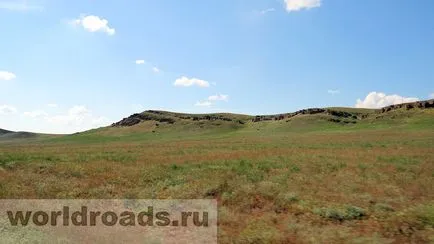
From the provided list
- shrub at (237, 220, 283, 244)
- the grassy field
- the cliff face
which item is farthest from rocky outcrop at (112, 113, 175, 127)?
shrub at (237, 220, 283, 244)

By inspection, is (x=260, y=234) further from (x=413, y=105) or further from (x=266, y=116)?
(x=266, y=116)

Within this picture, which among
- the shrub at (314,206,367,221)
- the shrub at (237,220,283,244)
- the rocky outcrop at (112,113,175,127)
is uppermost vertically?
the rocky outcrop at (112,113,175,127)

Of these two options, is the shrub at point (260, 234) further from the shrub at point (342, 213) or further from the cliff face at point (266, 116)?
the cliff face at point (266, 116)

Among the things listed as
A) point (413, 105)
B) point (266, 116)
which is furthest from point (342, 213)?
point (266, 116)

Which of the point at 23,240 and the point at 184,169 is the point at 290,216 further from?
the point at 184,169

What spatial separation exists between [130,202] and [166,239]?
5.16m

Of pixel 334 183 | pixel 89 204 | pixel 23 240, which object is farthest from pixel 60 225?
pixel 334 183

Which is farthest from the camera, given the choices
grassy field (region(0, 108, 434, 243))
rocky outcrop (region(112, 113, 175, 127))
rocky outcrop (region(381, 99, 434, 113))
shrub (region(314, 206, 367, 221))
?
rocky outcrop (region(112, 113, 175, 127))

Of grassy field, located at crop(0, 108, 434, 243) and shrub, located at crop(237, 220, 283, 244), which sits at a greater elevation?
grassy field, located at crop(0, 108, 434, 243)

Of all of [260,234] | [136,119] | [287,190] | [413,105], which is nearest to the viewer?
[260,234]

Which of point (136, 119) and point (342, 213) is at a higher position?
point (136, 119)

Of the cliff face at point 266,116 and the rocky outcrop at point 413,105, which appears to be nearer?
the rocky outcrop at point 413,105

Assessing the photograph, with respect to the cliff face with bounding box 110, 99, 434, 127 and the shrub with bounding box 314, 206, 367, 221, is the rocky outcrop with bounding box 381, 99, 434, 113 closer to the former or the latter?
the cliff face with bounding box 110, 99, 434, 127

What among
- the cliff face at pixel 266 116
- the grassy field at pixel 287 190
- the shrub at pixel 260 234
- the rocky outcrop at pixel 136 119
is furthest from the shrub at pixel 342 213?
the rocky outcrop at pixel 136 119
